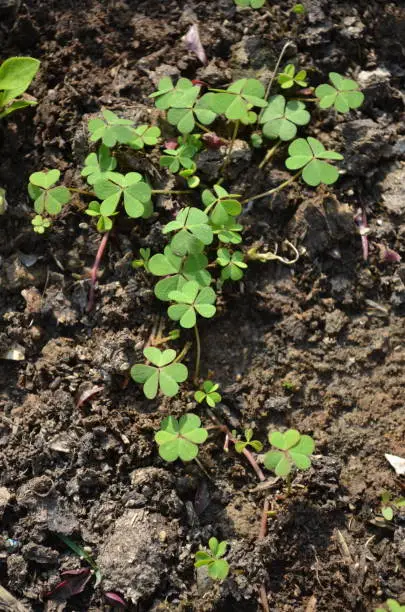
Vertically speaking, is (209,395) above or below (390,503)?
above

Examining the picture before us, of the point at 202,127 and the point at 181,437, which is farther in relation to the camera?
the point at 202,127

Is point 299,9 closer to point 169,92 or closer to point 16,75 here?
point 169,92

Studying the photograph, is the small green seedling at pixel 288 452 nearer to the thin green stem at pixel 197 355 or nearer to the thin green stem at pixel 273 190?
the thin green stem at pixel 197 355

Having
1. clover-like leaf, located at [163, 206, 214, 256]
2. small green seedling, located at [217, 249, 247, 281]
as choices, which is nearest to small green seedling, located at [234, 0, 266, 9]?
clover-like leaf, located at [163, 206, 214, 256]

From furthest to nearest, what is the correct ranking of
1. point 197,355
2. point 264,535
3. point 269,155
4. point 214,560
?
point 269,155 → point 197,355 → point 264,535 → point 214,560

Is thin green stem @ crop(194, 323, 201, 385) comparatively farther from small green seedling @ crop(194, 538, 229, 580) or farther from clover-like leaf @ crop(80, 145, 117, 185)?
clover-like leaf @ crop(80, 145, 117, 185)

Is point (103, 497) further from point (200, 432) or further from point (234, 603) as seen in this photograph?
point (234, 603)

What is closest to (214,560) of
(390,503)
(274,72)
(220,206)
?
(390,503)
